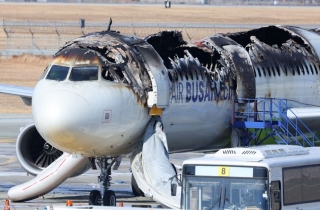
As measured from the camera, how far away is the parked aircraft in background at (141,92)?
22.7 metres

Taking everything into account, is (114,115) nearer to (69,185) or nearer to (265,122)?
(265,122)

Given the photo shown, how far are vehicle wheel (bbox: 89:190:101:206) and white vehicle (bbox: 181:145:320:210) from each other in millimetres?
5089

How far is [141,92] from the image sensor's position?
23547 millimetres

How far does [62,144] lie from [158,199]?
8.35 ft

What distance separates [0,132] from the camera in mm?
43312

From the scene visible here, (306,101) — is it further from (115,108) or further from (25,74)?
(25,74)

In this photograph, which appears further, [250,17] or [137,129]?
[250,17]

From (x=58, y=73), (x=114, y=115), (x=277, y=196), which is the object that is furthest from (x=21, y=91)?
(x=277, y=196)

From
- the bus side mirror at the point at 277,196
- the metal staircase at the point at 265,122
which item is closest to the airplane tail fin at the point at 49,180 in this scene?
the metal staircase at the point at 265,122

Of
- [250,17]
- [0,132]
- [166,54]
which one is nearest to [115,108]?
[166,54]

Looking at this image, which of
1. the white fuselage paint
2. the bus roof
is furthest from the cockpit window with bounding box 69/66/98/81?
the bus roof

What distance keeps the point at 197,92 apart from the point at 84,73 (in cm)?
358

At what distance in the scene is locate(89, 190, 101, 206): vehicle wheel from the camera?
24344 mm

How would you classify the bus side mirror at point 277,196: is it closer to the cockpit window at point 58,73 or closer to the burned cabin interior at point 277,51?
the cockpit window at point 58,73
